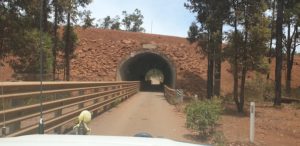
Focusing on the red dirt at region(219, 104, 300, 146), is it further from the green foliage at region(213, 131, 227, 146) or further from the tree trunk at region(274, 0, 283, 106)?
the tree trunk at region(274, 0, 283, 106)

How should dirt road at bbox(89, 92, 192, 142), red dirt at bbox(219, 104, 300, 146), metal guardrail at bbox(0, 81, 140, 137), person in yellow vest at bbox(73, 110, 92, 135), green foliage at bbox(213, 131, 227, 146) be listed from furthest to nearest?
red dirt at bbox(219, 104, 300, 146) < dirt road at bbox(89, 92, 192, 142) < green foliage at bbox(213, 131, 227, 146) < metal guardrail at bbox(0, 81, 140, 137) < person in yellow vest at bbox(73, 110, 92, 135)

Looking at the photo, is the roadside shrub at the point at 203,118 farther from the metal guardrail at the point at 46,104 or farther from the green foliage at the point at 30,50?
the green foliage at the point at 30,50

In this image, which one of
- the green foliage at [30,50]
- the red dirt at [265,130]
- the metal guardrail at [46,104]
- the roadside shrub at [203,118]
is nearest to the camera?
the metal guardrail at [46,104]

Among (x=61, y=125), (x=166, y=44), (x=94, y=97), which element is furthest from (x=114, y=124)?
(x=166, y=44)

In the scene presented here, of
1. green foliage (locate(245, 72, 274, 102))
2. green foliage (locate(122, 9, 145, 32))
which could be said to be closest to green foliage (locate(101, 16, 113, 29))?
green foliage (locate(122, 9, 145, 32))

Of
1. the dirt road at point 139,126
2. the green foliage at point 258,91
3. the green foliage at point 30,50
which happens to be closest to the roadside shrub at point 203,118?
the dirt road at point 139,126

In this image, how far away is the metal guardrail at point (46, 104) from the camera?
8.52m

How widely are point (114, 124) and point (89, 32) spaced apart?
49.5 metres

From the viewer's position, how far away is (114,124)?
16766 millimetres

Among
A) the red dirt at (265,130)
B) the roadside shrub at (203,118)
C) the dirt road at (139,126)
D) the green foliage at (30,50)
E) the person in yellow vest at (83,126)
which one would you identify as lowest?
the red dirt at (265,130)

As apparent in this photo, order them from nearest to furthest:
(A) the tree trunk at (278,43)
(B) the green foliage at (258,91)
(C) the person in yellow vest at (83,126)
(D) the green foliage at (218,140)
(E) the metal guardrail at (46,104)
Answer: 1. (C) the person in yellow vest at (83,126)
2. (E) the metal guardrail at (46,104)
3. (D) the green foliage at (218,140)
4. (A) the tree trunk at (278,43)
5. (B) the green foliage at (258,91)

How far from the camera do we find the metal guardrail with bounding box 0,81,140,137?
852 centimetres

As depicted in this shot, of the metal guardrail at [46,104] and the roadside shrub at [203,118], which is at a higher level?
the metal guardrail at [46,104]

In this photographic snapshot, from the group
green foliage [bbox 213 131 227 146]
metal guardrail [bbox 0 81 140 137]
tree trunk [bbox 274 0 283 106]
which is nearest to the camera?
metal guardrail [bbox 0 81 140 137]
